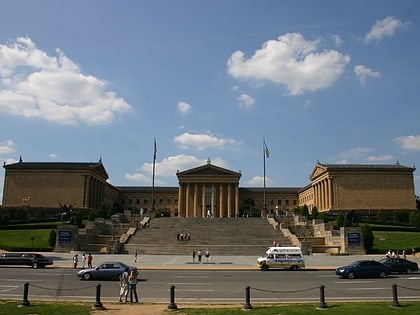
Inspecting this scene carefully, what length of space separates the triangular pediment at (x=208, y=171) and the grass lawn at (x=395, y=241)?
71935 millimetres

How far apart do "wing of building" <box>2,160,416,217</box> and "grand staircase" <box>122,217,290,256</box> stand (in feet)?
185

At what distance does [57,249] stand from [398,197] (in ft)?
331

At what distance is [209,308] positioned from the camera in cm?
1722

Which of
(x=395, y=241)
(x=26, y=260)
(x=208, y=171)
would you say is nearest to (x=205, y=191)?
(x=208, y=171)

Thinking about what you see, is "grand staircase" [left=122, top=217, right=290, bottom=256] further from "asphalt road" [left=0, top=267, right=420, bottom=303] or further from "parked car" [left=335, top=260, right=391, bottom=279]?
"parked car" [left=335, top=260, right=391, bottom=279]

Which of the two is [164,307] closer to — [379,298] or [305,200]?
[379,298]

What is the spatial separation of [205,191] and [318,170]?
3528cm

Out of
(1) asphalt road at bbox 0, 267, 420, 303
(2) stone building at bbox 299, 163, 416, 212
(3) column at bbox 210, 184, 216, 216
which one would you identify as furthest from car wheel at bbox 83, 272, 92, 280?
(3) column at bbox 210, 184, 216, 216

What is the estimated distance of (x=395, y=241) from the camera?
2265 inches

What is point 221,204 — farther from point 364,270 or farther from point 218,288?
point 218,288

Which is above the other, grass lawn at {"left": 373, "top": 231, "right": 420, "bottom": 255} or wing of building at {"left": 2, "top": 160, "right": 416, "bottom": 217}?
wing of building at {"left": 2, "top": 160, "right": 416, "bottom": 217}

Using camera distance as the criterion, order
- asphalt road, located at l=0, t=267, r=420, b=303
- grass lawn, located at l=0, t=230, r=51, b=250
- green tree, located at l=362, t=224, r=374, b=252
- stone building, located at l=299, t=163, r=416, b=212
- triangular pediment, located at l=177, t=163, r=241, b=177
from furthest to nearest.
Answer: triangular pediment, located at l=177, t=163, r=241, b=177 < stone building, located at l=299, t=163, r=416, b=212 < grass lawn, located at l=0, t=230, r=51, b=250 < green tree, located at l=362, t=224, r=374, b=252 < asphalt road, located at l=0, t=267, r=420, b=303

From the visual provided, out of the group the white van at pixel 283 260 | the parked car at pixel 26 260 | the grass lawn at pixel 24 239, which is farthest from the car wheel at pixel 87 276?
the grass lawn at pixel 24 239

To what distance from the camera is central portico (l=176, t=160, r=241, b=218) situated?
436 ft
